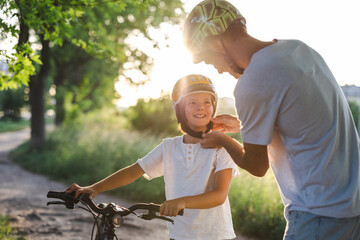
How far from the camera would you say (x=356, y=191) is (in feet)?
6.19

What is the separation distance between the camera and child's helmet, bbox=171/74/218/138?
2889mm

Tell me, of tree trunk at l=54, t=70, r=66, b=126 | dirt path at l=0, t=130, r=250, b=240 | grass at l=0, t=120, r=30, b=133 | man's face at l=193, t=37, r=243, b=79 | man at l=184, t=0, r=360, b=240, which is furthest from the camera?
grass at l=0, t=120, r=30, b=133

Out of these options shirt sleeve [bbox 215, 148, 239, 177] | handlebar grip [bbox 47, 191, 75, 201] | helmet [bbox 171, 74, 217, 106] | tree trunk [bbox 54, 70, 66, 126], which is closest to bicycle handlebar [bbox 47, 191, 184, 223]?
handlebar grip [bbox 47, 191, 75, 201]

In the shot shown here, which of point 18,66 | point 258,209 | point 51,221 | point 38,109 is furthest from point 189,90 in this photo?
point 38,109

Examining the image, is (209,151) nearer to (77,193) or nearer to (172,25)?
(77,193)

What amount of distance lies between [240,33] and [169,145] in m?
1.09

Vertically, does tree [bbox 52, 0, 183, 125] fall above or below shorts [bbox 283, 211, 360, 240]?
above

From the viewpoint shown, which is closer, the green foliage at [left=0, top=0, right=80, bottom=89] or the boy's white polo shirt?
the boy's white polo shirt

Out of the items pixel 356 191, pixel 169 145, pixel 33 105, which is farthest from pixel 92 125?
pixel 356 191

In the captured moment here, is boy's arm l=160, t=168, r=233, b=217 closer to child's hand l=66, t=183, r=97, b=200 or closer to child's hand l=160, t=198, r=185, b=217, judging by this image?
child's hand l=160, t=198, r=185, b=217

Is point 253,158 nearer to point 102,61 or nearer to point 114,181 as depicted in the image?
point 114,181

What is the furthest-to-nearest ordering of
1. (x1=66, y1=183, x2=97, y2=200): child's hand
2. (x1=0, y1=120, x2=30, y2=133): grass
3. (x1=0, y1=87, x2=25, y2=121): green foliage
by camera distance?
(x1=0, y1=87, x2=25, y2=121): green foliage
(x1=0, y1=120, x2=30, y2=133): grass
(x1=66, y1=183, x2=97, y2=200): child's hand

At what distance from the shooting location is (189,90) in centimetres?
289

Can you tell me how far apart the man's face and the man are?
13 cm
